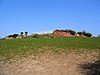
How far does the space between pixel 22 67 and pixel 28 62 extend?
3.65ft

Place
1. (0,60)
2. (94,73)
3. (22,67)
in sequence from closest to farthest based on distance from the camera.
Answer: (94,73) → (22,67) → (0,60)

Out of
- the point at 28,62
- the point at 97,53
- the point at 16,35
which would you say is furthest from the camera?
the point at 16,35

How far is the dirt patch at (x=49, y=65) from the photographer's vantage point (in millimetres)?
12004

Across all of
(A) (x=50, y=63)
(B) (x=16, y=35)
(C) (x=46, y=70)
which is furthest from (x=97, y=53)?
(B) (x=16, y=35)

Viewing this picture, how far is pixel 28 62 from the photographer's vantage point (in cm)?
A: 1405

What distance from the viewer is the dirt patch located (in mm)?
→ 12004

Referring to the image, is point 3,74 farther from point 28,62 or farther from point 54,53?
point 54,53

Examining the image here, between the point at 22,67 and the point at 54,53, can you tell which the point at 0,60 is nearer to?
the point at 22,67

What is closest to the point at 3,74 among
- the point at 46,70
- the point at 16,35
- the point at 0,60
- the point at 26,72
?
the point at 26,72

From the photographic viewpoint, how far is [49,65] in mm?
13234

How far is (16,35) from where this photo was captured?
3869 centimetres

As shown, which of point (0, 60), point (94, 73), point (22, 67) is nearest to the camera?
point (94, 73)

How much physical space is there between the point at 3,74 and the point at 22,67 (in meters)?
1.31

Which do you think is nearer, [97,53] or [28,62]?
[28,62]
